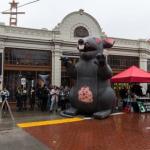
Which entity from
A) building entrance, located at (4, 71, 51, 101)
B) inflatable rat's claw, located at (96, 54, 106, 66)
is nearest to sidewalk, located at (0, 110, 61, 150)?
inflatable rat's claw, located at (96, 54, 106, 66)

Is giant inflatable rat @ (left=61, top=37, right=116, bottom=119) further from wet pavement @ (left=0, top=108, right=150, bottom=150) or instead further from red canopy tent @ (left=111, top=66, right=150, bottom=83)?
red canopy tent @ (left=111, top=66, right=150, bottom=83)

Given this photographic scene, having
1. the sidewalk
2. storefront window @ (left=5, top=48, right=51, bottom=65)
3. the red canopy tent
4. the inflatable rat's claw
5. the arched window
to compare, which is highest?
the arched window

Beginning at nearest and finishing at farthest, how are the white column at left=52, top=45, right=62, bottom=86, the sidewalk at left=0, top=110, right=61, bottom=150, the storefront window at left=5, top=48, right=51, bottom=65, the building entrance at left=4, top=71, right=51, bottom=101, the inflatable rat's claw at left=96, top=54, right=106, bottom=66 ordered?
the sidewalk at left=0, top=110, right=61, bottom=150 → the inflatable rat's claw at left=96, top=54, right=106, bottom=66 → the building entrance at left=4, top=71, right=51, bottom=101 → the storefront window at left=5, top=48, right=51, bottom=65 → the white column at left=52, top=45, right=62, bottom=86


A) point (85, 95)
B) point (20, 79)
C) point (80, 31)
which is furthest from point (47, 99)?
point (80, 31)

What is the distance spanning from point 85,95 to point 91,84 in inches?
20.4

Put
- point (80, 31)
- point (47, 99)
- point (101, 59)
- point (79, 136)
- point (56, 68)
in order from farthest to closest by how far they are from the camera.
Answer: point (80, 31) → point (56, 68) → point (47, 99) → point (101, 59) → point (79, 136)

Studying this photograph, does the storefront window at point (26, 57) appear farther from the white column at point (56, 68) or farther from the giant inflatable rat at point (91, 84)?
the giant inflatable rat at point (91, 84)

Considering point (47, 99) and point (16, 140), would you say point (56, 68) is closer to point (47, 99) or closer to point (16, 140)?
point (47, 99)

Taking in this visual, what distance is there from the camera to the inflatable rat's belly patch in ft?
45.7

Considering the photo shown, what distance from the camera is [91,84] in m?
14.1

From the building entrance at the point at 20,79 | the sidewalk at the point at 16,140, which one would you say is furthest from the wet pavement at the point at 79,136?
the building entrance at the point at 20,79

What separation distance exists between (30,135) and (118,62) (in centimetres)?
2169

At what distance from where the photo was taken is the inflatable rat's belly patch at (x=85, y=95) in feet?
45.7

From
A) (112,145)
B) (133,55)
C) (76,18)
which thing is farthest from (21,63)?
(112,145)
